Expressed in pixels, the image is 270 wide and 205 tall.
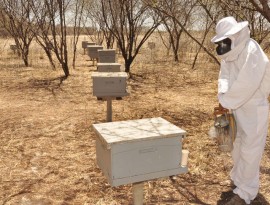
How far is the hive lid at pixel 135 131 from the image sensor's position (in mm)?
2705

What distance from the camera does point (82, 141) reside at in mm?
5691

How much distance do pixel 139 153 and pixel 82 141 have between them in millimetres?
3091

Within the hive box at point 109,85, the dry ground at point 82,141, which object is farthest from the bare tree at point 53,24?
the hive box at point 109,85

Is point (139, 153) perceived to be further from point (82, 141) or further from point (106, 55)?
point (106, 55)

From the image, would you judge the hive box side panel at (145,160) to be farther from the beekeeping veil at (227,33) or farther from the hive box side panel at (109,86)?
the hive box side panel at (109,86)

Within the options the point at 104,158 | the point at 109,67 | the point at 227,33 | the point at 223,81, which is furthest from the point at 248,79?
the point at 109,67

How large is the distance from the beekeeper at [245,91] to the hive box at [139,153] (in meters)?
0.93

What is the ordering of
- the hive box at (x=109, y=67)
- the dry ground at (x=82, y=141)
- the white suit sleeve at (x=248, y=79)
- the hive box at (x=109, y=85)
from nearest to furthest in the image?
the white suit sleeve at (x=248, y=79) → the dry ground at (x=82, y=141) → the hive box at (x=109, y=85) → the hive box at (x=109, y=67)

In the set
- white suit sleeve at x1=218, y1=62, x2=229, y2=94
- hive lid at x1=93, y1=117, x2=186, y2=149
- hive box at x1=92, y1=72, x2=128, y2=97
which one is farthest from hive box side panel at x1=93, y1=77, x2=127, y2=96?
hive lid at x1=93, y1=117, x2=186, y2=149

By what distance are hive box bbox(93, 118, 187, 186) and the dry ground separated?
1.09 meters

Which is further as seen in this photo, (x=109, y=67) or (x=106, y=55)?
(x=106, y=55)

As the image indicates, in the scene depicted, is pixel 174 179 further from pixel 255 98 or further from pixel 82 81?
pixel 82 81

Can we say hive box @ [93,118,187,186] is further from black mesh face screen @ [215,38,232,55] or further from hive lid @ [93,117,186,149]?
black mesh face screen @ [215,38,232,55]

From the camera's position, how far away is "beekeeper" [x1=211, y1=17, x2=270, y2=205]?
3.32 m
